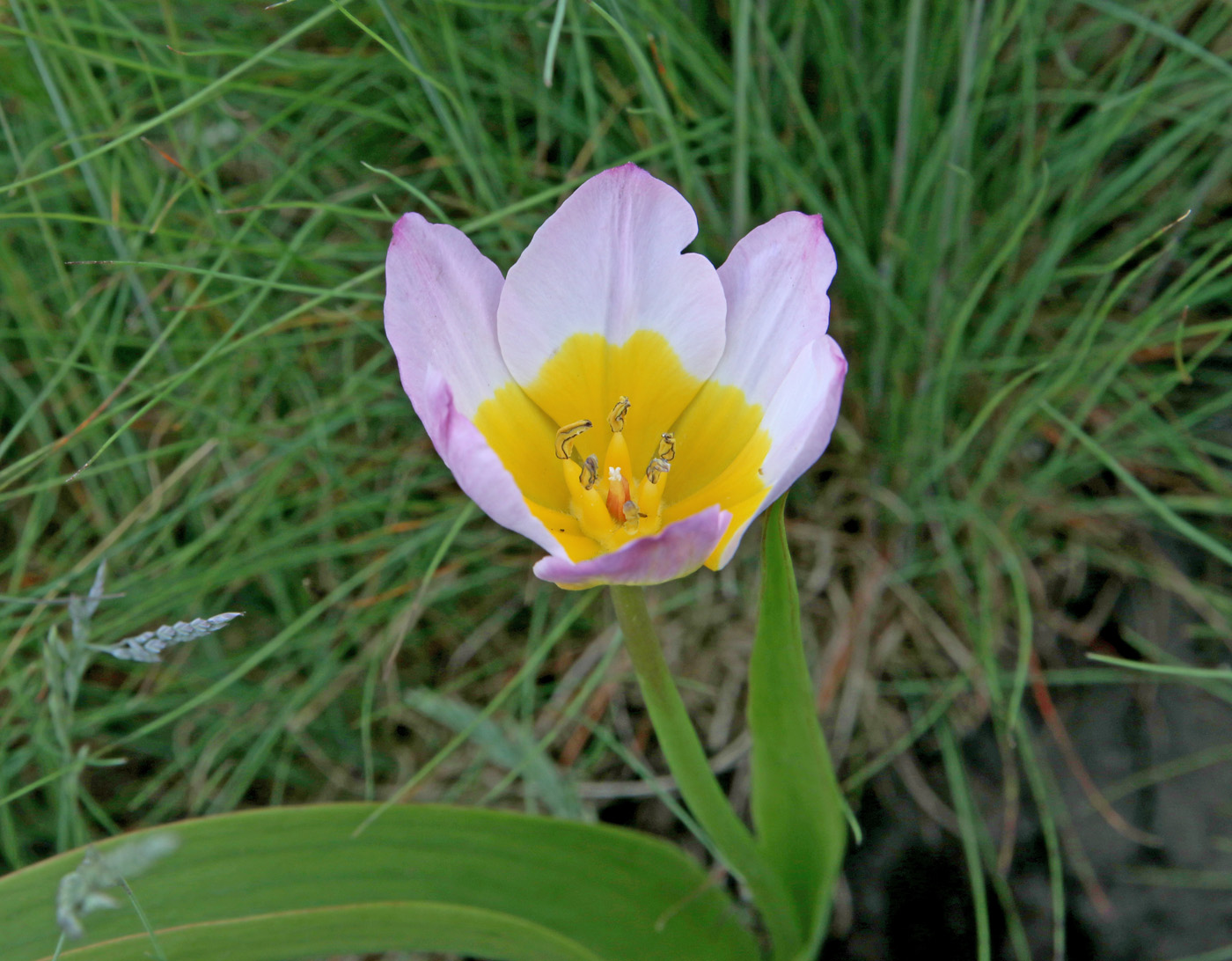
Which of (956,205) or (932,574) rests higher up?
(956,205)

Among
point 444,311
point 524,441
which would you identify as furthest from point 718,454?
point 444,311

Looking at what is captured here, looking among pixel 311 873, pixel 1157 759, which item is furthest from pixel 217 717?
pixel 1157 759

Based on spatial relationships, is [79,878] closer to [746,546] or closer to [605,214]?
[605,214]

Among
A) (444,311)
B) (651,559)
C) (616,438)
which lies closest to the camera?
(651,559)

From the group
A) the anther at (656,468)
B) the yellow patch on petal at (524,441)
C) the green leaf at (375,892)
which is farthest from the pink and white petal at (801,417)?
the green leaf at (375,892)

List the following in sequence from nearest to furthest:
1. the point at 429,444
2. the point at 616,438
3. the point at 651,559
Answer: the point at 651,559, the point at 616,438, the point at 429,444

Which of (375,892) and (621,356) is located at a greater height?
(621,356)

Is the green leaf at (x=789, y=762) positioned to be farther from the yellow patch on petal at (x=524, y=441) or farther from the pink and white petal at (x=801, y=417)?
the yellow patch on petal at (x=524, y=441)

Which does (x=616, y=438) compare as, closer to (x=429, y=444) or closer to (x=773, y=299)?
(x=773, y=299)
